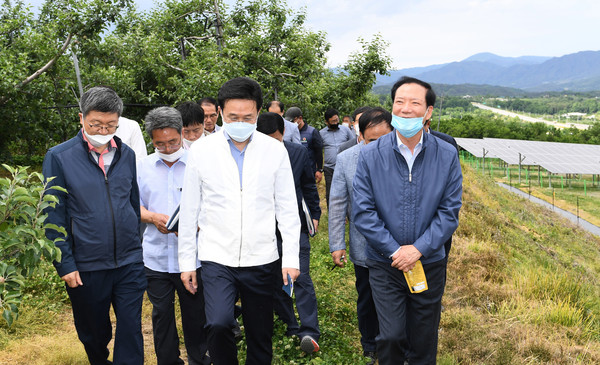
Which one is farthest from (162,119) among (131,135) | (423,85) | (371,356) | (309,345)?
(371,356)

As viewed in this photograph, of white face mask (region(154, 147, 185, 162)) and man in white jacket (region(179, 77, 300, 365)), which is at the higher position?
white face mask (region(154, 147, 185, 162))

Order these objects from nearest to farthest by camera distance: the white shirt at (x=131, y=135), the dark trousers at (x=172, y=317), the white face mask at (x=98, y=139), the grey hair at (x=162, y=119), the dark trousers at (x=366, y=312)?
the white face mask at (x=98, y=139) < the grey hair at (x=162, y=119) < the dark trousers at (x=172, y=317) < the dark trousers at (x=366, y=312) < the white shirt at (x=131, y=135)

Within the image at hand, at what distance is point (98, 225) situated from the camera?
2.95 m

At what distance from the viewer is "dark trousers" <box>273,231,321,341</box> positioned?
412cm

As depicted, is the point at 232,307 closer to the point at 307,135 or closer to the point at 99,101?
the point at 99,101

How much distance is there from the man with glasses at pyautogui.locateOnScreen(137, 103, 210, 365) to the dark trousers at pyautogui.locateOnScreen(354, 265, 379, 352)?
1.25m

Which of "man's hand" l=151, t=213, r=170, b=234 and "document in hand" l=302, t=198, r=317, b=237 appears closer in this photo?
"man's hand" l=151, t=213, r=170, b=234

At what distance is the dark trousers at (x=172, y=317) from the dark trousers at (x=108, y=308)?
11.3 inches

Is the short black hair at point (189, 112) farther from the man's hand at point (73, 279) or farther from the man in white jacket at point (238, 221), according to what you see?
the man's hand at point (73, 279)

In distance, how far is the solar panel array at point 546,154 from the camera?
118 feet

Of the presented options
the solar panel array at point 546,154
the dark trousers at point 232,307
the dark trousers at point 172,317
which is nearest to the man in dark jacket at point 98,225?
the dark trousers at point 172,317

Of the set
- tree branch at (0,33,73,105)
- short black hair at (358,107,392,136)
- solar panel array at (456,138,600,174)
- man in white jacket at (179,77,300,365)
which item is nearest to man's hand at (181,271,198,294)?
man in white jacket at (179,77,300,365)

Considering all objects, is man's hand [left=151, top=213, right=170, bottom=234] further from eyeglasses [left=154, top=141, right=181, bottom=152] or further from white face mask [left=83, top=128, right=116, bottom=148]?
white face mask [left=83, top=128, right=116, bottom=148]

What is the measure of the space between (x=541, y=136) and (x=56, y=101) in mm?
72298
